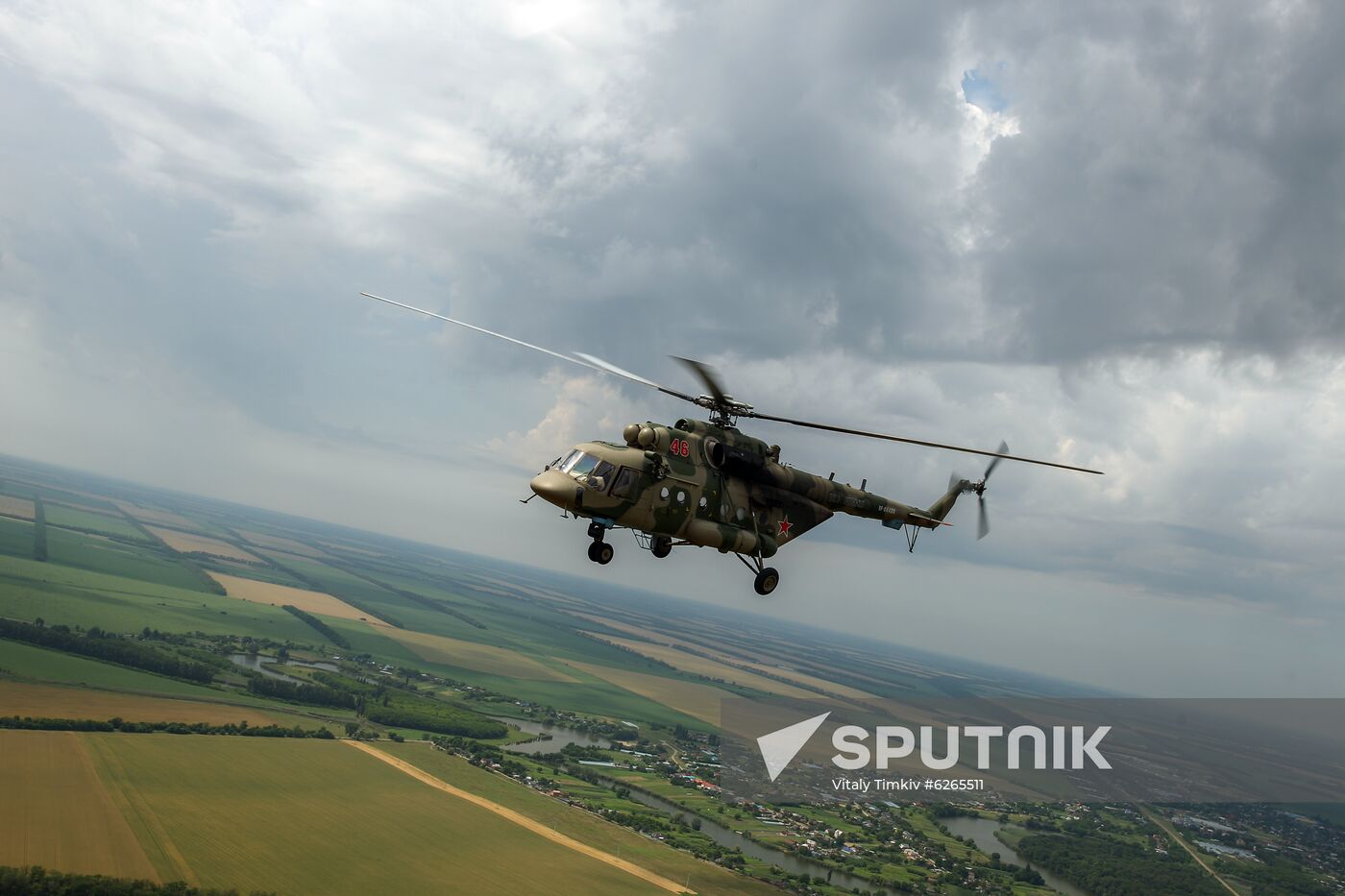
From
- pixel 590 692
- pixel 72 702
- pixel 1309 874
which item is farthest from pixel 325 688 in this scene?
pixel 1309 874

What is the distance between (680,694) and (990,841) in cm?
9343

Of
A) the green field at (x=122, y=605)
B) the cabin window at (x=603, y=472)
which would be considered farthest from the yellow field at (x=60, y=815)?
the green field at (x=122, y=605)

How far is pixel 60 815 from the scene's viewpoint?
67312 mm

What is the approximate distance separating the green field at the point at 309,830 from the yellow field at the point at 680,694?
79.4 meters

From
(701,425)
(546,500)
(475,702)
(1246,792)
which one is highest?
(701,425)

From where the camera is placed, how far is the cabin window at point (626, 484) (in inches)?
953

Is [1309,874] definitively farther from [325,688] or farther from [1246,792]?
[325,688]

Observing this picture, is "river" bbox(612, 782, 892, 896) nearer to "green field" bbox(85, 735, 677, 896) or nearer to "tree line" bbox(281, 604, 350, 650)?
"green field" bbox(85, 735, 677, 896)

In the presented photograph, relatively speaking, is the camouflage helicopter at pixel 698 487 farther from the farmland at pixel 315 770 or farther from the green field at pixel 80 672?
the green field at pixel 80 672

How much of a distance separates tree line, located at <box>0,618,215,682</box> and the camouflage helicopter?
12373 centimetres

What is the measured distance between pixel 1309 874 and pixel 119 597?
207 metres

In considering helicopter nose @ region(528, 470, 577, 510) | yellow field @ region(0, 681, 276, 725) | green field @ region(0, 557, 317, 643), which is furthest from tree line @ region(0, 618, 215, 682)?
helicopter nose @ region(528, 470, 577, 510)

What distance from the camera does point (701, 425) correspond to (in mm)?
26891

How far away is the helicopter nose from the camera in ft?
77.4
